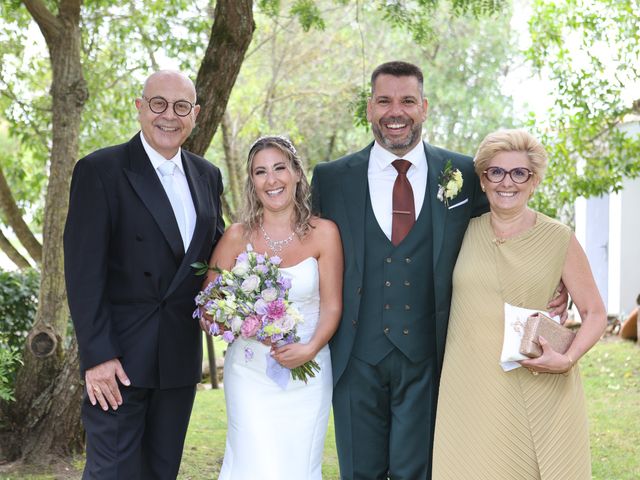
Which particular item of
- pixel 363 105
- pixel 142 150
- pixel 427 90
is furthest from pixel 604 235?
pixel 142 150

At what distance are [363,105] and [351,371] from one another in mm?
3452

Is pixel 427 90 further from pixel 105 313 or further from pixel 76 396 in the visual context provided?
pixel 105 313

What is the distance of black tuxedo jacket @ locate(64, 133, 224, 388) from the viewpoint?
3.90 meters

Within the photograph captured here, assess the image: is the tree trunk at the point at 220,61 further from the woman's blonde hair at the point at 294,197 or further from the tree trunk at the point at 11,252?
the tree trunk at the point at 11,252

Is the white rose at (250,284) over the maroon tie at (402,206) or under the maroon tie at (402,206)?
under

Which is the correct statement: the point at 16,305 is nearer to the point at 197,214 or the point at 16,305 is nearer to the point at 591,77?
the point at 197,214

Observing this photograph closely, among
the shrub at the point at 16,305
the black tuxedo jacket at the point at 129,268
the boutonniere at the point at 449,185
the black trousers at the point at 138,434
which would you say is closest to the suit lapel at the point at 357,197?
the boutonniere at the point at 449,185

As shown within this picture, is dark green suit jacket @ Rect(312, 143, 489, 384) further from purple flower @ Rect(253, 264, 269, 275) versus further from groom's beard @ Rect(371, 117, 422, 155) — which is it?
purple flower @ Rect(253, 264, 269, 275)

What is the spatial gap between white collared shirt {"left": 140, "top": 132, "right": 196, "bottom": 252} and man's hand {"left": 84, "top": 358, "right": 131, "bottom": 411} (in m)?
0.64

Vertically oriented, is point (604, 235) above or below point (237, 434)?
above

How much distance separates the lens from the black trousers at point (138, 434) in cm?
396

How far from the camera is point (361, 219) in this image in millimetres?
4234

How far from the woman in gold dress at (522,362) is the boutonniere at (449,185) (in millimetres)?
199

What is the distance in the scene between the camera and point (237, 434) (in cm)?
426
